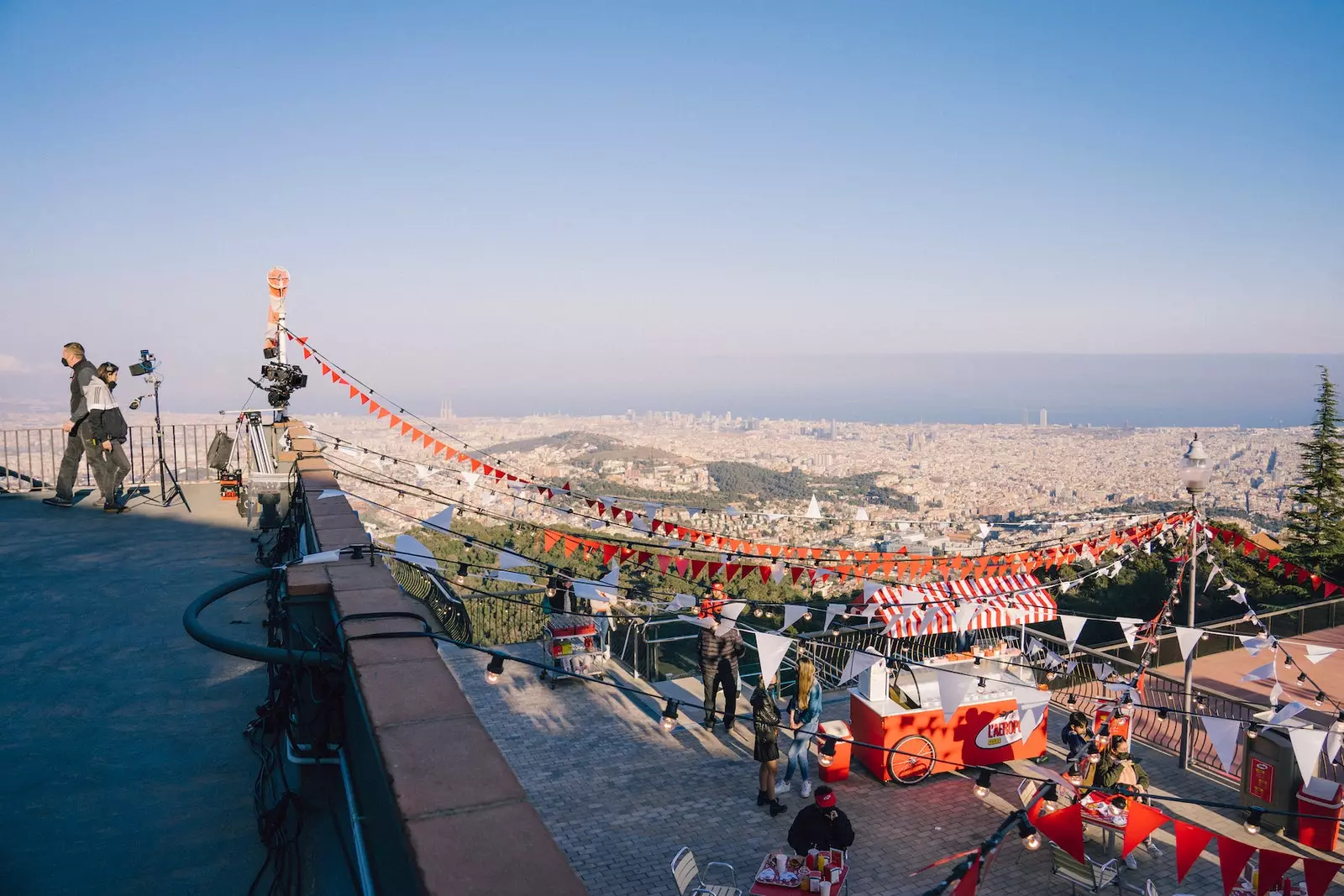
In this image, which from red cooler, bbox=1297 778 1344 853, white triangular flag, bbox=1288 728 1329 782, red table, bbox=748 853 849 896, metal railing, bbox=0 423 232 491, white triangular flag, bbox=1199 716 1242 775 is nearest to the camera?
red table, bbox=748 853 849 896

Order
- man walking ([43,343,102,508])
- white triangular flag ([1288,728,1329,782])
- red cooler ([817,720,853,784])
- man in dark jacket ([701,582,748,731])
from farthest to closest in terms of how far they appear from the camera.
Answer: man in dark jacket ([701,582,748,731]) < red cooler ([817,720,853,784]) < man walking ([43,343,102,508]) < white triangular flag ([1288,728,1329,782])

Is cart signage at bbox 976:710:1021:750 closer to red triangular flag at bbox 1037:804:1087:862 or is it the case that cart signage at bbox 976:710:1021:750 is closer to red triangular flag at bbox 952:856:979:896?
red triangular flag at bbox 1037:804:1087:862

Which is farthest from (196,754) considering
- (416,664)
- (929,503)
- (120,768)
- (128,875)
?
(929,503)

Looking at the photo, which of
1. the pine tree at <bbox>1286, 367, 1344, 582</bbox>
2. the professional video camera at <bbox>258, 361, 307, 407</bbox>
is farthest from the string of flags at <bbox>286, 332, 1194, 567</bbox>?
the pine tree at <bbox>1286, 367, 1344, 582</bbox>

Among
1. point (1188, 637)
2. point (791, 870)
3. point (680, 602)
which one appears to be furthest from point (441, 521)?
point (1188, 637)

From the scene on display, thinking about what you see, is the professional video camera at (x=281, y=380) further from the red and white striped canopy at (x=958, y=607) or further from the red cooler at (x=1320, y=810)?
the red cooler at (x=1320, y=810)

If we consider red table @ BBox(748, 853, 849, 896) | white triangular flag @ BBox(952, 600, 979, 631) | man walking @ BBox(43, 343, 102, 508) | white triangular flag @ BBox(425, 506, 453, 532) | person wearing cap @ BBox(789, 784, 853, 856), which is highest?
man walking @ BBox(43, 343, 102, 508)

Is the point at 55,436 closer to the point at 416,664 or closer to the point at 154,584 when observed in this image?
the point at 154,584
